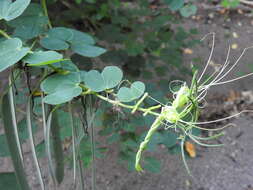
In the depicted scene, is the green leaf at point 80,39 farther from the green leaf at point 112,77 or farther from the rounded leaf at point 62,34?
the green leaf at point 112,77

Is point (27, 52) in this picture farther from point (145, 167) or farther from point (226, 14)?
point (226, 14)

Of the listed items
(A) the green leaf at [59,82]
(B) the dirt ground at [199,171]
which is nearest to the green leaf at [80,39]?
(A) the green leaf at [59,82]

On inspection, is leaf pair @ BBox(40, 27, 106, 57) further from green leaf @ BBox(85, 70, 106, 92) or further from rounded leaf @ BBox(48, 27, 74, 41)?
green leaf @ BBox(85, 70, 106, 92)

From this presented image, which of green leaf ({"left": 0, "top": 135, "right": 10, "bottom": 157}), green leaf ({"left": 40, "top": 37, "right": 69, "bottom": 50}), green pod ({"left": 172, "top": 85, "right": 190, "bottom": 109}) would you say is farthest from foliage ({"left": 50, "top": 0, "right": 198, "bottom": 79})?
green pod ({"left": 172, "top": 85, "right": 190, "bottom": 109})

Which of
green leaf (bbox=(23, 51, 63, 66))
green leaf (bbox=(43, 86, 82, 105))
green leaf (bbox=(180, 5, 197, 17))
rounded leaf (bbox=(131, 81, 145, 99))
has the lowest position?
green leaf (bbox=(180, 5, 197, 17))

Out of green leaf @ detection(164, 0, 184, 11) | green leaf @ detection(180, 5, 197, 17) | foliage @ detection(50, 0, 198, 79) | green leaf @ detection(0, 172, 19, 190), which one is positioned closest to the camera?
green leaf @ detection(0, 172, 19, 190)

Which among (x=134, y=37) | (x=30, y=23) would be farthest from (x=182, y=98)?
(x=134, y=37)

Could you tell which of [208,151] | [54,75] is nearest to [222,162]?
[208,151]
